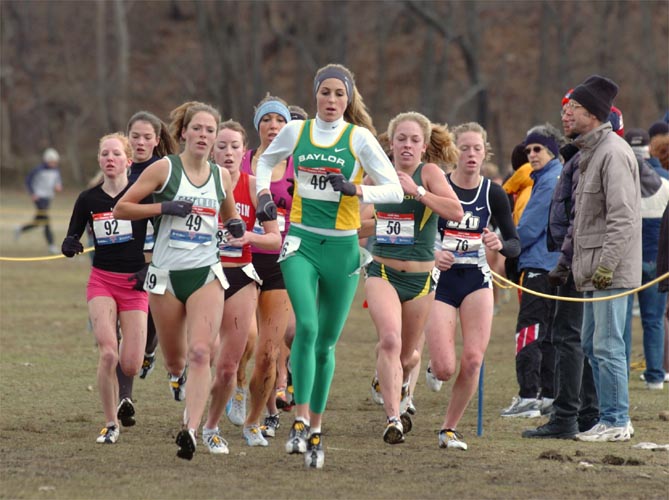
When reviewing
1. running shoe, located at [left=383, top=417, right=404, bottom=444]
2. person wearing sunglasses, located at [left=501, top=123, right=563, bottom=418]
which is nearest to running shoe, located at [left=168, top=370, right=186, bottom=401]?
running shoe, located at [left=383, top=417, right=404, bottom=444]

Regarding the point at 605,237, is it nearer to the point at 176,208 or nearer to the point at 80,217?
the point at 176,208

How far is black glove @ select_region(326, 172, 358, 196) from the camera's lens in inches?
272

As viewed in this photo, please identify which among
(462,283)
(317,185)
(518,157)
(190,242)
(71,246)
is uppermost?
(518,157)

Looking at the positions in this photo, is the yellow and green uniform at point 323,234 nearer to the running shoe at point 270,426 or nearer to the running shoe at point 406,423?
the running shoe at point 270,426

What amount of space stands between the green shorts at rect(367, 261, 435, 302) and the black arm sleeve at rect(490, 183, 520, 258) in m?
0.58

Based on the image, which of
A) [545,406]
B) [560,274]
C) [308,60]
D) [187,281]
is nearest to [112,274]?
[187,281]

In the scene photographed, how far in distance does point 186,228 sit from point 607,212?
2673mm

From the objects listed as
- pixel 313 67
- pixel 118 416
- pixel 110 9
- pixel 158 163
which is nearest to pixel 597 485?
pixel 158 163

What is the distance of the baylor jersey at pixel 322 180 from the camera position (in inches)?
285

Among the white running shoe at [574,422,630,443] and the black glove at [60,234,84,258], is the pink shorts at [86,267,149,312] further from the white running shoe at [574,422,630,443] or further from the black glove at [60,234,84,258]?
the white running shoe at [574,422,630,443]

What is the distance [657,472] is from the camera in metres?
7.03

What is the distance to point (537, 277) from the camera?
10.0 metres

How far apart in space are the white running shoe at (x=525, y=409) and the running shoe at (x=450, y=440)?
1.73 metres

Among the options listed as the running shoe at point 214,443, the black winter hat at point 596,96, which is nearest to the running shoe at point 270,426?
the running shoe at point 214,443
